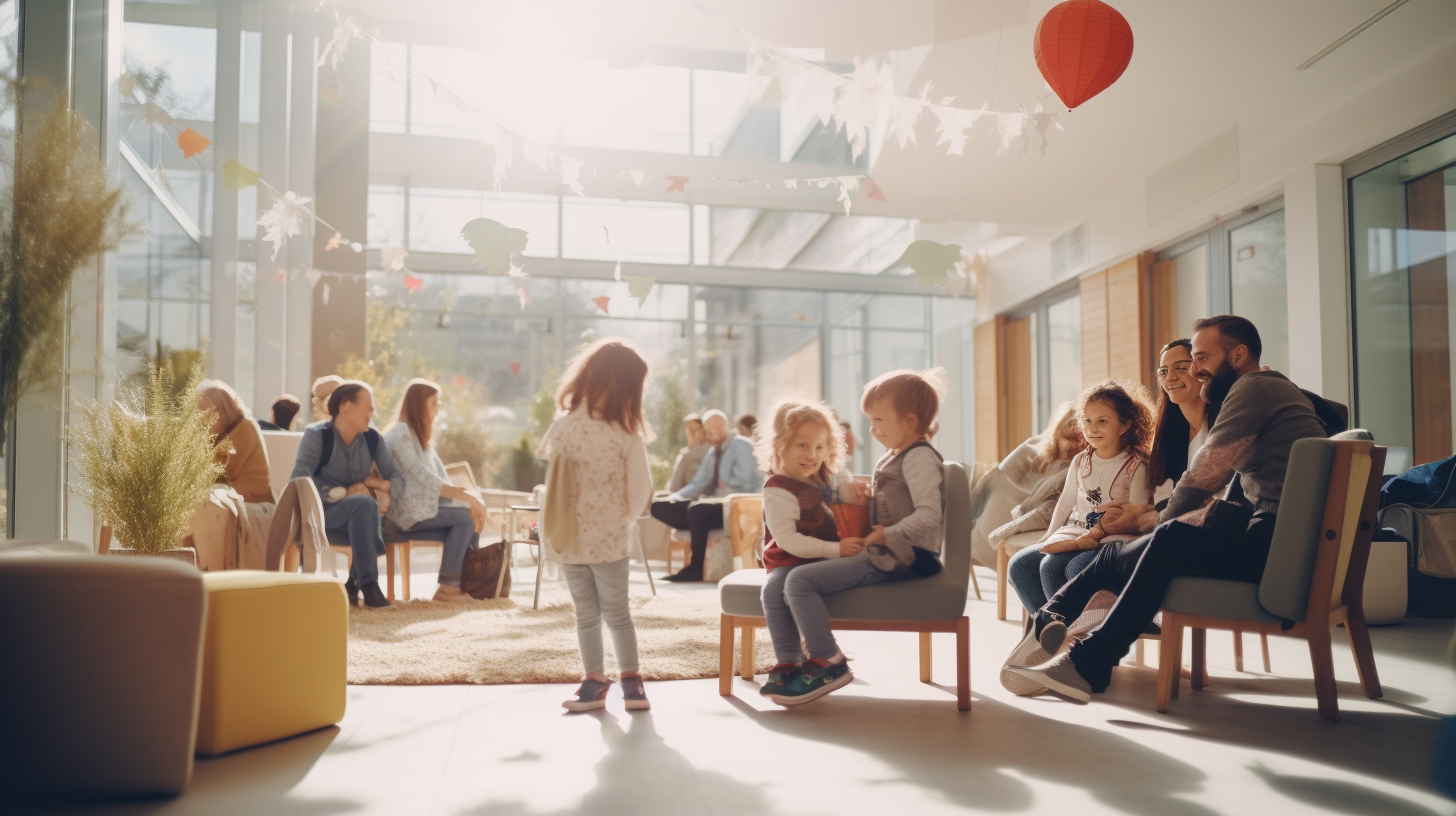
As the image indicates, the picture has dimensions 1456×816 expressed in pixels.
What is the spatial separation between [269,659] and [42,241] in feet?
6.08

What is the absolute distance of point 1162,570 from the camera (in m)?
2.97

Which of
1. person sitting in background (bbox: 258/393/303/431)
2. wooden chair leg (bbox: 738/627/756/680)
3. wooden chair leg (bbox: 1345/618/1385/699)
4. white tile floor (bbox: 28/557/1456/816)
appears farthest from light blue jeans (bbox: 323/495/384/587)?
wooden chair leg (bbox: 1345/618/1385/699)

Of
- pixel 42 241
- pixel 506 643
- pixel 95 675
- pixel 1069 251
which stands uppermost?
pixel 1069 251

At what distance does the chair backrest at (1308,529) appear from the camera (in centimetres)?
282

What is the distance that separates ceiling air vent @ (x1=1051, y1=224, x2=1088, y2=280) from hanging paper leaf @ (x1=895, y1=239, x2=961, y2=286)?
5726mm

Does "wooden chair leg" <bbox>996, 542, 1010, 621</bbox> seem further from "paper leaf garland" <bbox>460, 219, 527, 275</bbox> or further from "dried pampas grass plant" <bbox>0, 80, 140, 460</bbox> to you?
"dried pampas grass plant" <bbox>0, 80, 140, 460</bbox>

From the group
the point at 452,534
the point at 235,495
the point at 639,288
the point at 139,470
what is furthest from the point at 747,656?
the point at 639,288

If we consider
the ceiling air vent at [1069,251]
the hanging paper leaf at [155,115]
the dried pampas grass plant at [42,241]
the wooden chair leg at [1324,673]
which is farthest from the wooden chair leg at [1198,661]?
the ceiling air vent at [1069,251]

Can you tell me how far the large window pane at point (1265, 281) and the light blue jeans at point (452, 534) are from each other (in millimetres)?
5703

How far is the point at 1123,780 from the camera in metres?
2.27

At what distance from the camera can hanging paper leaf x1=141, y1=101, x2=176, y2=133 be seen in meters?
5.13

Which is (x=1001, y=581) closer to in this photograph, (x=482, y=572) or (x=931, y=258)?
(x=931, y=258)

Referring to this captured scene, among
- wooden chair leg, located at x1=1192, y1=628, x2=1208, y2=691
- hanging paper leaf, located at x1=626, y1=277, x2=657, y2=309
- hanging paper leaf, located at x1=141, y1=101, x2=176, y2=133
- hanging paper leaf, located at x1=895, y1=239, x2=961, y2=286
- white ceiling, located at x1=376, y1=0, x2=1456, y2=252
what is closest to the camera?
wooden chair leg, located at x1=1192, y1=628, x2=1208, y2=691

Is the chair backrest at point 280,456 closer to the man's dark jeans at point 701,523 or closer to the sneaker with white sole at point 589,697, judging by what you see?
A: the man's dark jeans at point 701,523
